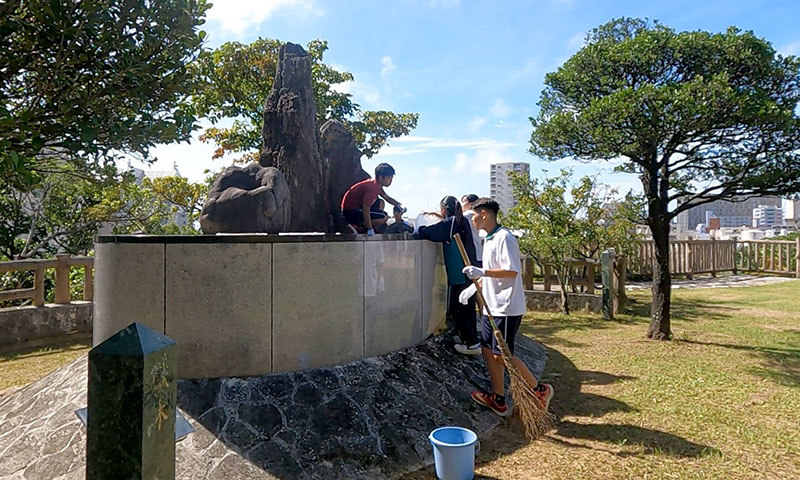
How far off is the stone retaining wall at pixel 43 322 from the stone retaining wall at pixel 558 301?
891 centimetres

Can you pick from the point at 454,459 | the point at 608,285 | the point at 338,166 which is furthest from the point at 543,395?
the point at 608,285

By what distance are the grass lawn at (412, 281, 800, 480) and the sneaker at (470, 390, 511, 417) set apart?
121mm

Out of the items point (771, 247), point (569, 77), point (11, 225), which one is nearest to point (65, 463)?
point (569, 77)

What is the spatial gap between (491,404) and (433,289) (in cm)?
155

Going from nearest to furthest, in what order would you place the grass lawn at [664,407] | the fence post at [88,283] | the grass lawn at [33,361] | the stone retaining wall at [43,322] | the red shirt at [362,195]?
the grass lawn at [664,407]
the red shirt at [362,195]
the grass lawn at [33,361]
the stone retaining wall at [43,322]
the fence post at [88,283]

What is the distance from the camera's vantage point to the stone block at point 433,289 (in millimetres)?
5523

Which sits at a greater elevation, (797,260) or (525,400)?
(797,260)

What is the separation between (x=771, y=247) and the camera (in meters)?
19.7

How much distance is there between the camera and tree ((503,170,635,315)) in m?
11.0

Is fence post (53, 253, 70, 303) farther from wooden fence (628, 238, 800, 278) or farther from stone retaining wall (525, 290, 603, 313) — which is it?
wooden fence (628, 238, 800, 278)

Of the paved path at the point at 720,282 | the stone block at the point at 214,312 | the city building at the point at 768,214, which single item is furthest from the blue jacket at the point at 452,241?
the city building at the point at 768,214

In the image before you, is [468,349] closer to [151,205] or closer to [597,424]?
[597,424]

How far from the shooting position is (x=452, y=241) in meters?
5.63

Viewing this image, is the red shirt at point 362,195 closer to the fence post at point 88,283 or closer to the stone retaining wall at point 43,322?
the stone retaining wall at point 43,322
